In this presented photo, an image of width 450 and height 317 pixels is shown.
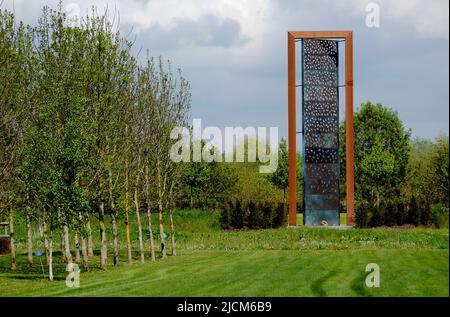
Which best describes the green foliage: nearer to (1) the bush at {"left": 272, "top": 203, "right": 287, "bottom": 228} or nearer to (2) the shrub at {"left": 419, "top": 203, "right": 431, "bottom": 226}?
(1) the bush at {"left": 272, "top": 203, "right": 287, "bottom": 228}

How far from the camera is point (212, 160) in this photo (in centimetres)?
6397

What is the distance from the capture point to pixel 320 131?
1715 inches

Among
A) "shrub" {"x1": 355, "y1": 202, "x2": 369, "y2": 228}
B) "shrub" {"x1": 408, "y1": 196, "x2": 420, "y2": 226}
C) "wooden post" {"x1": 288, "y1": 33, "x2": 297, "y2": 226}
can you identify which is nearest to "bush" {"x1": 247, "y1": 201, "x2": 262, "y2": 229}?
"wooden post" {"x1": 288, "y1": 33, "x2": 297, "y2": 226}

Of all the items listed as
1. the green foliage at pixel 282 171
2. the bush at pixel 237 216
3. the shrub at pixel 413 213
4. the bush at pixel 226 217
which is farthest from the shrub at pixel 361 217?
the green foliage at pixel 282 171

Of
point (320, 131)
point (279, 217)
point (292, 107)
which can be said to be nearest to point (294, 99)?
point (292, 107)

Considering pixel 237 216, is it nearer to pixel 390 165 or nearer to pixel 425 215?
pixel 425 215

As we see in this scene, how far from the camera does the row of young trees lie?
24594 millimetres

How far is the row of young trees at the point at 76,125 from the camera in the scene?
2459 centimetres

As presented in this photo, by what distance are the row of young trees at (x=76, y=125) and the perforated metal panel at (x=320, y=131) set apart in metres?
11.0

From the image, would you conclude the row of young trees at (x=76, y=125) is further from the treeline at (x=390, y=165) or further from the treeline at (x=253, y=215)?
the treeline at (x=390, y=165)

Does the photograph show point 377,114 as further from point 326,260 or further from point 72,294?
point 72,294

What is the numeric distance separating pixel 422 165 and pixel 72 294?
170 ft

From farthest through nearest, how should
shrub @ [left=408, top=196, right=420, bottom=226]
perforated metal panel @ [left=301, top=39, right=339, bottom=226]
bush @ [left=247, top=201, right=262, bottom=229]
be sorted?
bush @ [left=247, top=201, right=262, bottom=229] → shrub @ [left=408, top=196, right=420, bottom=226] → perforated metal panel @ [left=301, top=39, right=339, bottom=226]

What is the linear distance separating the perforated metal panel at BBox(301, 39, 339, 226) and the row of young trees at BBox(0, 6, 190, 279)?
431 inches
